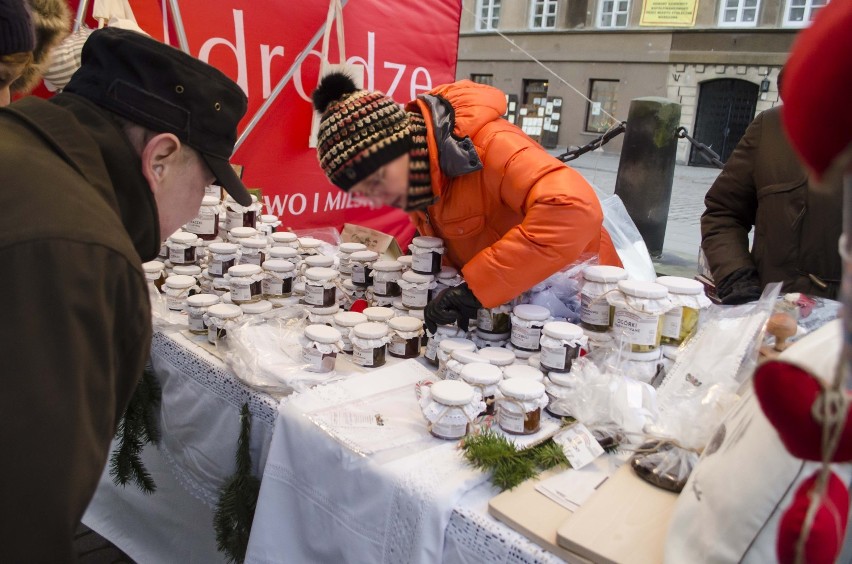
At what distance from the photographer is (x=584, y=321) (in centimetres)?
186

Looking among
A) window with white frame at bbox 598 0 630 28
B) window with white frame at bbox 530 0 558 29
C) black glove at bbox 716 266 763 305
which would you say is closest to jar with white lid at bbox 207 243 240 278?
black glove at bbox 716 266 763 305

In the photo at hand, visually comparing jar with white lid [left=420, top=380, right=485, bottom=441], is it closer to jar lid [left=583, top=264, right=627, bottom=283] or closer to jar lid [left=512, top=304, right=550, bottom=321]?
jar lid [left=512, top=304, right=550, bottom=321]

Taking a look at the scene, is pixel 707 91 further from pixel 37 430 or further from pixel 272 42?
pixel 37 430

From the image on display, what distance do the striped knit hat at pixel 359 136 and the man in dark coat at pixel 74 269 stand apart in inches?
18.6

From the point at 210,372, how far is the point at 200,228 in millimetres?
884

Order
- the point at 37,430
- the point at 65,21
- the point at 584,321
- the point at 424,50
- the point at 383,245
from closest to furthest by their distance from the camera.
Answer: the point at 37,430, the point at 584,321, the point at 65,21, the point at 383,245, the point at 424,50

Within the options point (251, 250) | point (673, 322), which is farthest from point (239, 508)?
point (673, 322)

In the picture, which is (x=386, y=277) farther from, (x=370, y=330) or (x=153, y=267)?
(x=153, y=267)

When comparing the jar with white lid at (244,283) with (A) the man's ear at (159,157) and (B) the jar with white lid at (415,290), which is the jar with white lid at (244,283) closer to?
(B) the jar with white lid at (415,290)

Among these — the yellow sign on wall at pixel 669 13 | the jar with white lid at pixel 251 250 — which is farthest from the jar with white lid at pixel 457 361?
the yellow sign on wall at pixel 669 13

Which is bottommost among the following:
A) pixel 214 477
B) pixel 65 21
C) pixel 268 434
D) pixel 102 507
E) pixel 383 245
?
pixel 102 507

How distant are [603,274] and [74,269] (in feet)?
4.43

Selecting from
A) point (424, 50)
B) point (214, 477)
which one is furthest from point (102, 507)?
point (424, 50)

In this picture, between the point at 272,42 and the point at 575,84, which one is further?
the point at 575,84
